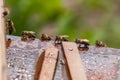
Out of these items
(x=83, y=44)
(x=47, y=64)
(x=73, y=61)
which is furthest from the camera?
(x=83, y=44)

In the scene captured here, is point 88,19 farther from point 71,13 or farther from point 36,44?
point 36,44

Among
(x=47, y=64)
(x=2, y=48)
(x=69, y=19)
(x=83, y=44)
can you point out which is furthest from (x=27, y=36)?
(x=69, y=19)

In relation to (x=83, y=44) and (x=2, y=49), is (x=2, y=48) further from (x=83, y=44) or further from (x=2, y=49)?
(x=83, y=44)

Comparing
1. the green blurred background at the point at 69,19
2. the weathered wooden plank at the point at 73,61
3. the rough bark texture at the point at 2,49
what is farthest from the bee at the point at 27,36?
the green blurred background at the point at 69,19

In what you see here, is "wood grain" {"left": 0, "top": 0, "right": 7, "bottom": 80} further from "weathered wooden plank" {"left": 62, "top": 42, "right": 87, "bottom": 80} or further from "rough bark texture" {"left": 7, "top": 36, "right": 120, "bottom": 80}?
"weathered wooden plank" {"left": 62, "top": 42, "right": 87, "bottom": 80}

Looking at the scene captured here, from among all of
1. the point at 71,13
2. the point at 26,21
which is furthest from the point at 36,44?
the point at 71,13

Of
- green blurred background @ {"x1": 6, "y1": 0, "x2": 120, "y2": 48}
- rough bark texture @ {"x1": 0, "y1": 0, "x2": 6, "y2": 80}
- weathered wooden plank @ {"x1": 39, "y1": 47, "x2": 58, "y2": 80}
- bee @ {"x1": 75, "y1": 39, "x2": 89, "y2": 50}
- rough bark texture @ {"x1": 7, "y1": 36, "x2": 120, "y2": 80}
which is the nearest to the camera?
rough bark texture @ {"x1": 0, "y1": 0, "x2": 6, "y2": 80}

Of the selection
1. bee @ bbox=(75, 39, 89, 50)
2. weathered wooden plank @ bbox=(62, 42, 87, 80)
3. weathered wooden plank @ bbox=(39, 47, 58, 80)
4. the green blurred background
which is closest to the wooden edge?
weathered wooden plank @ bbox=(39, 47, 58, 80)
